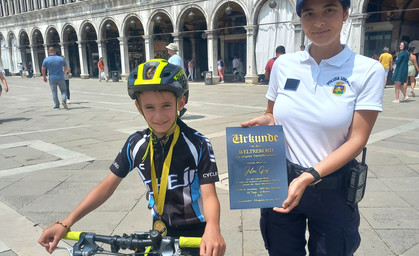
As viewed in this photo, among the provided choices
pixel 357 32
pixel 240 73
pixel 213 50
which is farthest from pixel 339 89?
pixel 240 73

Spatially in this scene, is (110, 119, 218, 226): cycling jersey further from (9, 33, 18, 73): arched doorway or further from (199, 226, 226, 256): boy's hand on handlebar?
(9, 33, 18, 73): arched doorway

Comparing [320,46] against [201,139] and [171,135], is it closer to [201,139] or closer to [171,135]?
[201,139]

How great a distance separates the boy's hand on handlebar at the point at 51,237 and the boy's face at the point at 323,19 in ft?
4.82

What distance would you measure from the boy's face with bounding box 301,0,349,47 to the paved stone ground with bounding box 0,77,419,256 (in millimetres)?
1852

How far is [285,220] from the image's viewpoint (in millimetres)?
1741

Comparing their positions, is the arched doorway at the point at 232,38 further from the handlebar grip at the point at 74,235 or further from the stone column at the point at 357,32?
the handlebar grip at the point at 74,235

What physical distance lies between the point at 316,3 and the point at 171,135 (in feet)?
3.05

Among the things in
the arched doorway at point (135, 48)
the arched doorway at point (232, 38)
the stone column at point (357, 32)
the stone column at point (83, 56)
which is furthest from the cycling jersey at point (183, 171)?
the stone column at point (83, 56)

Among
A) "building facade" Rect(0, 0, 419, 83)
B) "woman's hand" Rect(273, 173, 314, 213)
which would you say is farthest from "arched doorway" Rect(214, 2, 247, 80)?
"woman's hand" Rect(273, 173, 314, 213)

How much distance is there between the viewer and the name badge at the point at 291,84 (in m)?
1.65

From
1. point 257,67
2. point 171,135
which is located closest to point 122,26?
point 257,67

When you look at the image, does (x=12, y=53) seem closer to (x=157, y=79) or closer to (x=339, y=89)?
(x=157, y=79)

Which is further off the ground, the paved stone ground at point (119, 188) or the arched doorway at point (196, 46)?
the arched doorway at point (196, 46)

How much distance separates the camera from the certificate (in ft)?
4.99
